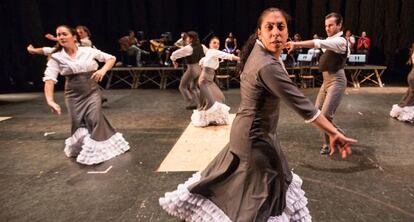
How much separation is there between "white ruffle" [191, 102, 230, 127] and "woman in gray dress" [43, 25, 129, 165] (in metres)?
1.56

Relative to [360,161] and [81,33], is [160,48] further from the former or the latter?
[360,161]

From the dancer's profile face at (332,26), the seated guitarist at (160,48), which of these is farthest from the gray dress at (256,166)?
the seated guitarist at (160,48)

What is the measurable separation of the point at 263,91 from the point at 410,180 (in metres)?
2.13

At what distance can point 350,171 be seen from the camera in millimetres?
3135

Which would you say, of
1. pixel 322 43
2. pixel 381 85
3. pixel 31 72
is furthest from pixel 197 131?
pixel 31 72

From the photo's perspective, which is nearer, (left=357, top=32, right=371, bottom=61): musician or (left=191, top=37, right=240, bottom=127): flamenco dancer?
(left=191, top=37, right=240, bottom=127): flamenco dancer

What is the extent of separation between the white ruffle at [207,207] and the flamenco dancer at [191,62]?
10.7 ft

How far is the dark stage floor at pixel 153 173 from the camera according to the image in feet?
8.13

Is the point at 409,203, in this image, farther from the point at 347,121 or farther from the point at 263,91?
the point at 347,121

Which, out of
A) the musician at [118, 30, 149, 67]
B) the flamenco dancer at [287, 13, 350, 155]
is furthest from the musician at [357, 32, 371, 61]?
the flamenco dancer at [287, 13, 350, 155]

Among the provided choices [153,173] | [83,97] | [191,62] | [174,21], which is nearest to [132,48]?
[174,21]

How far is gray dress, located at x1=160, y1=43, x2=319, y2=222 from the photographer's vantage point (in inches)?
60.4

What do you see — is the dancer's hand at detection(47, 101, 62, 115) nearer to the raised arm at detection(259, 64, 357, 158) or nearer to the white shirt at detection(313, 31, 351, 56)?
the raised arm at detection(259, 64, 357, 158)

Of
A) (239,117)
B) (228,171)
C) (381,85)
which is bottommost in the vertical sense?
(381,85)
